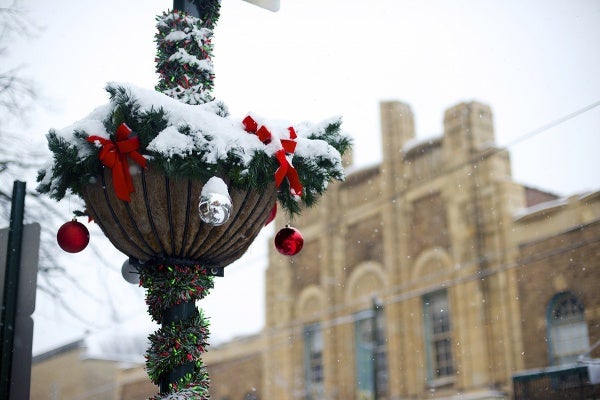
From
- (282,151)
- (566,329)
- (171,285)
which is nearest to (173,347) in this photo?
(171,285)

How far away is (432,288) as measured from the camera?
1617 cm

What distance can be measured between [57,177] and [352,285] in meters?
15.3

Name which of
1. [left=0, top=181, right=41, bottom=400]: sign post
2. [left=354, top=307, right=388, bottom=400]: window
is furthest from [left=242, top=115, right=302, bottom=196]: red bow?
[left=354, top=307, right=388, bottom=400]: window

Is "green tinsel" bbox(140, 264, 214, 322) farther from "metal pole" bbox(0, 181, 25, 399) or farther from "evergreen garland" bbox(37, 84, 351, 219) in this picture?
"metal pole" bbox(0, 181, 25, 399)

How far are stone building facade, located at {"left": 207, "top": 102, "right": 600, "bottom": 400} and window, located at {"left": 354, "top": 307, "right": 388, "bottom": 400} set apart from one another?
28 millimetres

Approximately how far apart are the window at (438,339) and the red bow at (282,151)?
Answer: 1294cm

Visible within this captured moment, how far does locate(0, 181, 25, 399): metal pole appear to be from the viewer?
13.4ft

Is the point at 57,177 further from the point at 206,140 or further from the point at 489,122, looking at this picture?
the point at 489,122

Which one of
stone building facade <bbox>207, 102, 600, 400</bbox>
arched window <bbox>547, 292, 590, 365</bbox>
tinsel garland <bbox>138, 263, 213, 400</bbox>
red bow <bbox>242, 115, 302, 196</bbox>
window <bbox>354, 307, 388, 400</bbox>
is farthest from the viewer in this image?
window <bbox>354, 307, 388, 400</bbox>

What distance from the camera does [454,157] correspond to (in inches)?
638

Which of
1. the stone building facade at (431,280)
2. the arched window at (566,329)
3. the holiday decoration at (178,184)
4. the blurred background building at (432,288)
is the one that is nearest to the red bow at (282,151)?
the holiday decoration at (178,184)

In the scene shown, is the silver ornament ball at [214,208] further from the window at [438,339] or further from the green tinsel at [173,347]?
the window at [438,339]

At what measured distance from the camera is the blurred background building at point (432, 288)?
44.7 feet

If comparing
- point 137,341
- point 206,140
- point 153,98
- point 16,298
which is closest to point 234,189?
point 206,140
